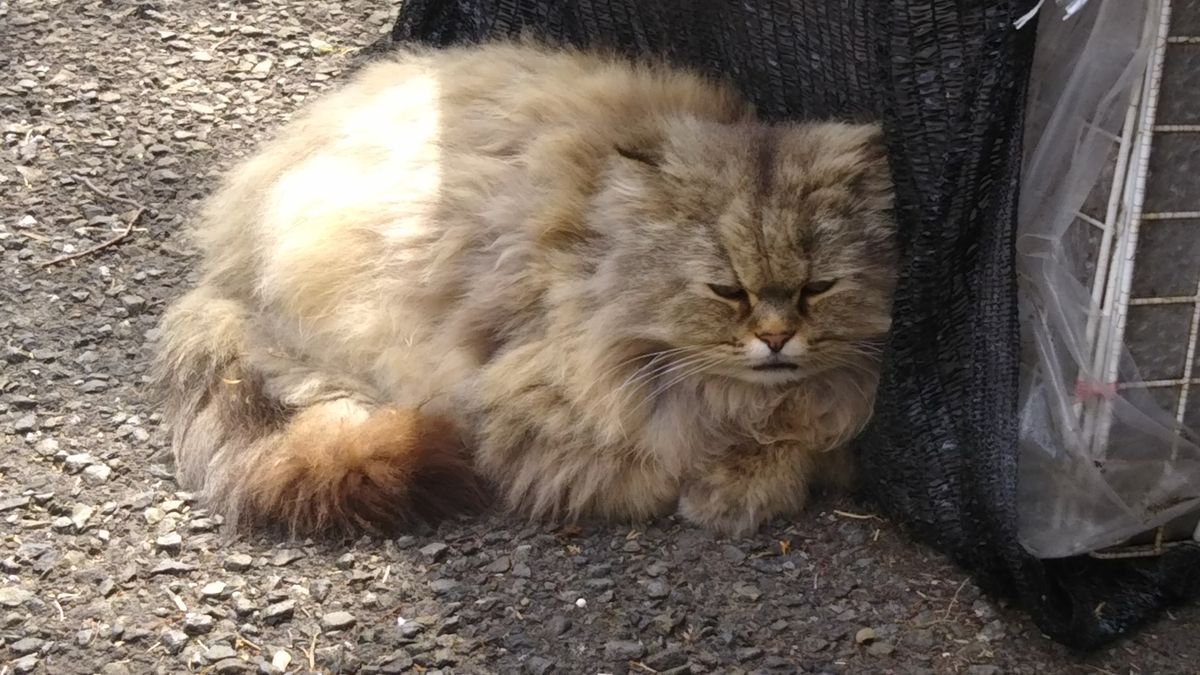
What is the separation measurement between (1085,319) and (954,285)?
26 cm

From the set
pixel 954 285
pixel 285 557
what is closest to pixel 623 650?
pixel 285 557

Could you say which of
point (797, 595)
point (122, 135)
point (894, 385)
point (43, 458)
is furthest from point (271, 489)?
point (122, 135)

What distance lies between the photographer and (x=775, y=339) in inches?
94.0

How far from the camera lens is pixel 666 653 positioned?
231cm

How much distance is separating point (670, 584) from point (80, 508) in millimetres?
1408

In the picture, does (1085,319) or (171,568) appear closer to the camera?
(1085,319)

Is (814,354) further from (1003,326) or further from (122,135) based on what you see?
(122,135)

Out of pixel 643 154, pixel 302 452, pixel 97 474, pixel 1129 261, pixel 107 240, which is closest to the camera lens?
pixel 1129 261

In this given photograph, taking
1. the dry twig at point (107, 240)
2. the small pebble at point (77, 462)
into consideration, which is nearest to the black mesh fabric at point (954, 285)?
the small pebble at point (77, 462)

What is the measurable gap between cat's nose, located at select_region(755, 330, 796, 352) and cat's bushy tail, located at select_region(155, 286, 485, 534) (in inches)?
30.5

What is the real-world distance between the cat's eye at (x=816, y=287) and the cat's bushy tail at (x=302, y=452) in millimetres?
883

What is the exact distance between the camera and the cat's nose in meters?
2.38

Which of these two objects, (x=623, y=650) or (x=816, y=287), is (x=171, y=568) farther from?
(x=816, y=287)

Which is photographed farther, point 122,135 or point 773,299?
point 122,135
